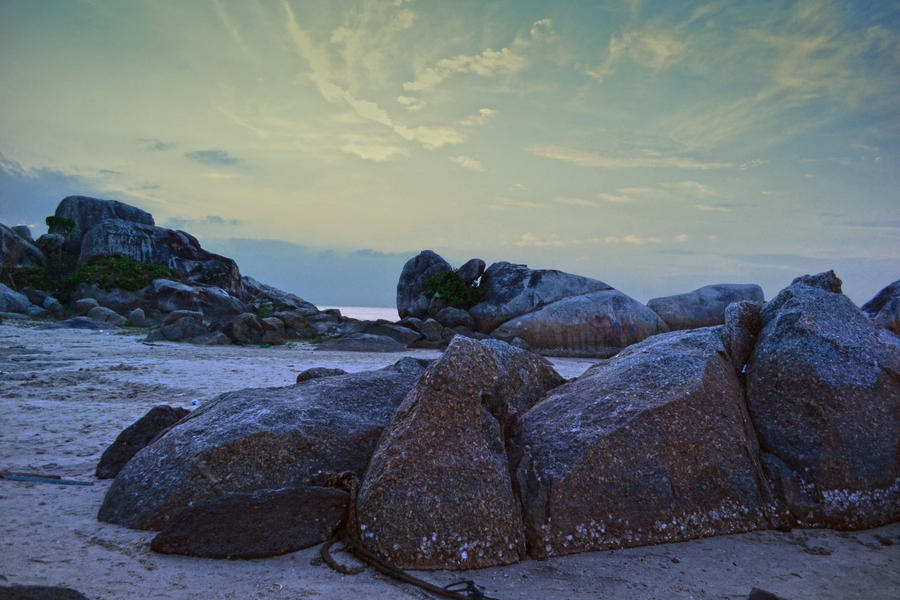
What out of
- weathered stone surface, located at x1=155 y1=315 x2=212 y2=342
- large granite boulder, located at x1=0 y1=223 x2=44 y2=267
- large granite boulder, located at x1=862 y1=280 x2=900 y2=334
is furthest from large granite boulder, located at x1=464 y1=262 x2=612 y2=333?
large granite boulder, located at x1=0 y1=223 x2=44 y2=267

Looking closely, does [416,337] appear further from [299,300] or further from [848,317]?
[299,300]

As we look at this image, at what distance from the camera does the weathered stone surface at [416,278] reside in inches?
1086

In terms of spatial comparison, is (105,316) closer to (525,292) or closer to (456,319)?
(456,319)

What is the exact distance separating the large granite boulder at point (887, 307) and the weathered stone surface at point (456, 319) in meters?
14.7

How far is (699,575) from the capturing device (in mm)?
3555

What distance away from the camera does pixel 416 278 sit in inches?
1114

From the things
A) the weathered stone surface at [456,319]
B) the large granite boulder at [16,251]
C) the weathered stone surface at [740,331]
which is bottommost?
the weathered stone surface at [740,331]

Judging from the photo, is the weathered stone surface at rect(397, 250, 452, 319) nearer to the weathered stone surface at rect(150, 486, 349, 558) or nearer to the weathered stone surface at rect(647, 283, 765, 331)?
the weathered stone surface at rect(647, 283, 765, 331)

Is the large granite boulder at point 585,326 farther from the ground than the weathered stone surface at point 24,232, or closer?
closer

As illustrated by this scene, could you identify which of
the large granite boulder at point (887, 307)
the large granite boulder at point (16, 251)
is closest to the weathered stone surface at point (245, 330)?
the large granite boulder at point (887, 307)

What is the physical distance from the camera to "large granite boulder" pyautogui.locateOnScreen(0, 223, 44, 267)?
34181 millimetres

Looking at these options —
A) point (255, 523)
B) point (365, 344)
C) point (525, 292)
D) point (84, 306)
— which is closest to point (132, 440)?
point (255, 523)

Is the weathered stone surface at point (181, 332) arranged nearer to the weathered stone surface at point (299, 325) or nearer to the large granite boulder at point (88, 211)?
the weathered stone surface at point (299, 325)

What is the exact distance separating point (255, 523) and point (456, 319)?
20.0m
